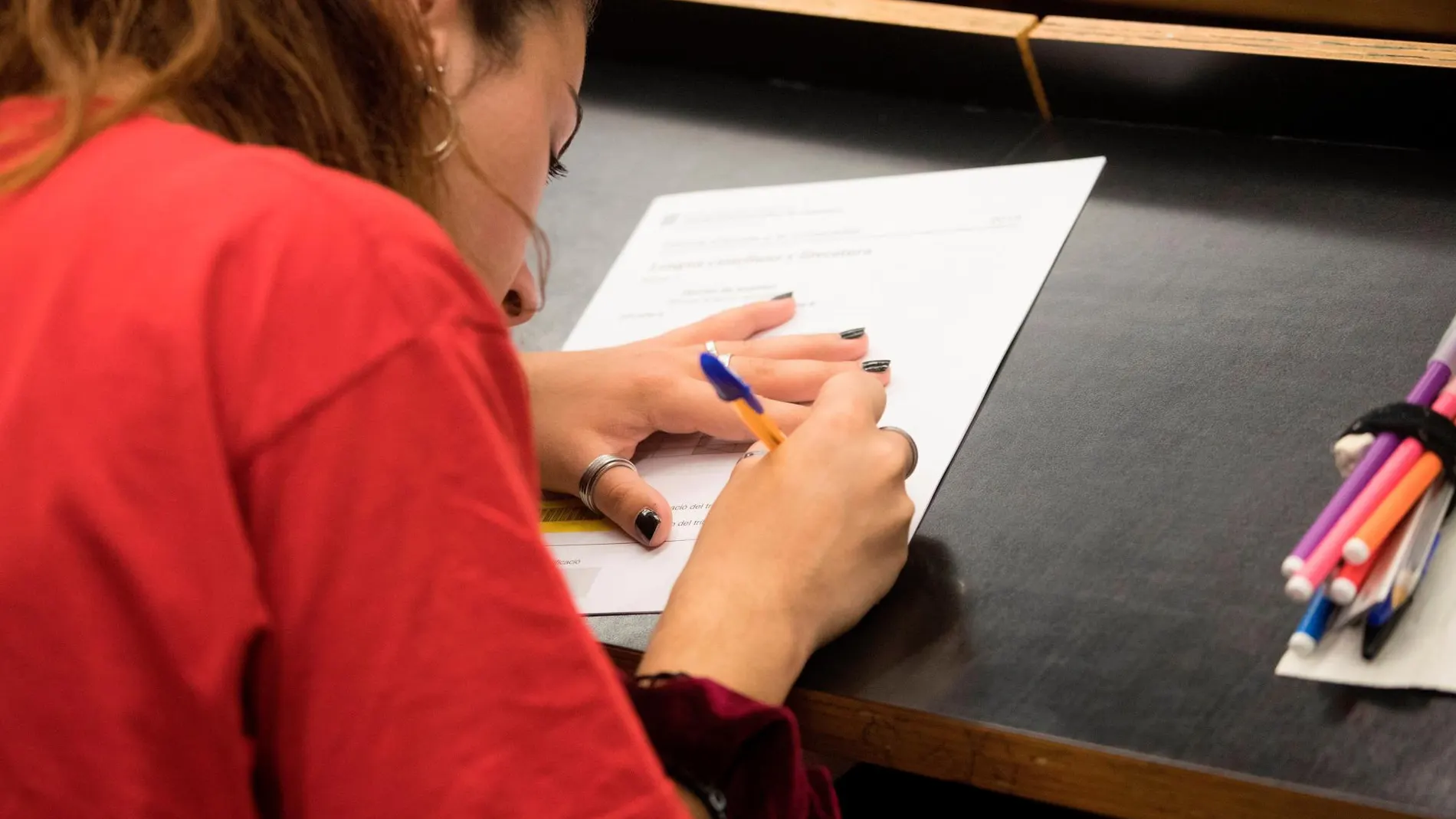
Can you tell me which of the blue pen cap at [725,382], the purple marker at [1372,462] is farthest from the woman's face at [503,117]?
the purple marker at [1372,462]

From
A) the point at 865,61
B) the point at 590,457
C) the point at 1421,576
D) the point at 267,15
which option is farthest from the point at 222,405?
the point at 865,61

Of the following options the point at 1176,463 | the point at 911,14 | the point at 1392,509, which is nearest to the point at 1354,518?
the point at 1392,509

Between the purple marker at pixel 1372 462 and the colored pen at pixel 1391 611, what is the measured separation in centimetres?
4

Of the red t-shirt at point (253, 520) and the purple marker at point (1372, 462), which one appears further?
the purple marker at point (1372, 462)

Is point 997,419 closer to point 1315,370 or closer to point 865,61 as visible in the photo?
point 1315,370

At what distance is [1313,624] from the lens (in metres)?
0.61

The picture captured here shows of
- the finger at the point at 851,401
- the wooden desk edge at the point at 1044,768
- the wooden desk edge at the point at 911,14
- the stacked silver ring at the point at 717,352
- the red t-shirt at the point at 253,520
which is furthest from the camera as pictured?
the wooden desk edge at the point at 911,14

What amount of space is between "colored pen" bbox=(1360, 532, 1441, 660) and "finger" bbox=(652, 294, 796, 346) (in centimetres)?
48

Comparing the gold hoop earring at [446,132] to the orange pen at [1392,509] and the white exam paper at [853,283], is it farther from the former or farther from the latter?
the orange pen at [1392,509]

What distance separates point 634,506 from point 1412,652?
0.43 m

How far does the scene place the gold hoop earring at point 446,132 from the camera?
2.12 feet

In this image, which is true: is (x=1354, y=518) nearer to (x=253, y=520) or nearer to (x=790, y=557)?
(x=790, y=557)

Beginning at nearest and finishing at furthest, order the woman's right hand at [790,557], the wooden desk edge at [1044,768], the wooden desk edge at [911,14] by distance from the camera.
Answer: the wooden desk edge at [1044,768], the woman's right hand at [790,557], the wooden desk edge at [911,14]

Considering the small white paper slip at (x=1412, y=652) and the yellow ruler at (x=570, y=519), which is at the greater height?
the small white paper slip at (x=1412, y=652)
